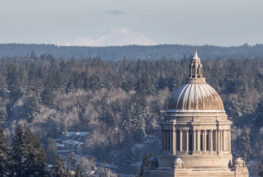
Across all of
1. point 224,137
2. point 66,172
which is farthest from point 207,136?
point 66,172

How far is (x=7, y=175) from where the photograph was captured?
140250 millimetres

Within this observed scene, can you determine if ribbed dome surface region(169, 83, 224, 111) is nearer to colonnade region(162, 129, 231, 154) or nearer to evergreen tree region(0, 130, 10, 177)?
colonnade region(162, 129, 231, 154)

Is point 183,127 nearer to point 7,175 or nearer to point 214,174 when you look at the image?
point 214,174

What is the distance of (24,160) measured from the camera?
141m

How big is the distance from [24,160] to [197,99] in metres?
18.2

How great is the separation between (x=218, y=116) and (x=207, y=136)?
1.78m

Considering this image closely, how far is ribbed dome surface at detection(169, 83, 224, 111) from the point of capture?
130625 mm

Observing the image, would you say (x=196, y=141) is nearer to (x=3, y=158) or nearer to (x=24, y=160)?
(x=24, y=160)

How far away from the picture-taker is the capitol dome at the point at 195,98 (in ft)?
429

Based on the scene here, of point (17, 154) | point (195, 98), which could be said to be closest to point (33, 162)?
point (17, 154)

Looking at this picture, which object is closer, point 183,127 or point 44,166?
point 183,127

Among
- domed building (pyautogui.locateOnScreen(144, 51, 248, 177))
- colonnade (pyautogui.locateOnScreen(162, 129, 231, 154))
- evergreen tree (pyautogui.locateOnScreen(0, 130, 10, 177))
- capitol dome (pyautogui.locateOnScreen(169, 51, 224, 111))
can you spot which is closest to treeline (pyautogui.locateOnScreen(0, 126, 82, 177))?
evergreen tree (pyautogui.locateOnScreen(0, 130, 10, 177))

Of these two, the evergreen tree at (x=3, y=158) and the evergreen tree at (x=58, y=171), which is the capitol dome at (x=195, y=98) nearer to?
the evergreen tree at (x=58, y=171)

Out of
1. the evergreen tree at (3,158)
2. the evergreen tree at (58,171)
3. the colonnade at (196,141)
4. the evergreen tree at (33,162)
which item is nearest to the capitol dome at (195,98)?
the colonnade at (196,141)
